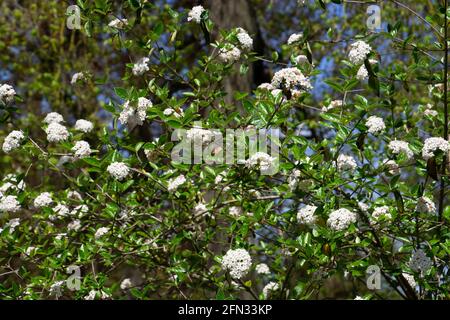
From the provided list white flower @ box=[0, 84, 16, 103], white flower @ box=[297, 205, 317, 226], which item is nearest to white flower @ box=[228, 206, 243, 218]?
white flower @ box=[297, 205, 317, 226]

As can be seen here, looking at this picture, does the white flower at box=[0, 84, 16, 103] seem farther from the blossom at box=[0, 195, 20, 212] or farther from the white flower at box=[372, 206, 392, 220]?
the white flower at box=[372, 206, 392, 220]

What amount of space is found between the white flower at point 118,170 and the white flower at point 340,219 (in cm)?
96

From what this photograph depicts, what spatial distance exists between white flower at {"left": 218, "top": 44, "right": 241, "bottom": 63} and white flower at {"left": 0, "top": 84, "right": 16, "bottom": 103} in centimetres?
114

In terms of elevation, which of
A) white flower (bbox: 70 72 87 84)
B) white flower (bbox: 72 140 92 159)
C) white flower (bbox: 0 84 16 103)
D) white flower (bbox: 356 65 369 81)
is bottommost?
white flower (bbox: 72 140 92 159)

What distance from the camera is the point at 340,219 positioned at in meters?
2.76

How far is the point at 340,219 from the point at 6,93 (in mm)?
1864

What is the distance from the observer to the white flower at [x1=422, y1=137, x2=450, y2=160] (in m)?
2.77

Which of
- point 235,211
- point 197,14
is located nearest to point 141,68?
point 197,14

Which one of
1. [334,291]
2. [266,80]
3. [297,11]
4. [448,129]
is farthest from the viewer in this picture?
[334,291]

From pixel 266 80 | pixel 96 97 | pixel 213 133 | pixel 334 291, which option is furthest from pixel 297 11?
pixel 213 133

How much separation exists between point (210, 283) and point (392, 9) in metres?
4.27

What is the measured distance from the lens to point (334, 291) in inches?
429

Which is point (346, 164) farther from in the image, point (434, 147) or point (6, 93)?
point (6, 93)

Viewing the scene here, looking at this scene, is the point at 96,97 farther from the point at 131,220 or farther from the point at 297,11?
the point at 131,220
